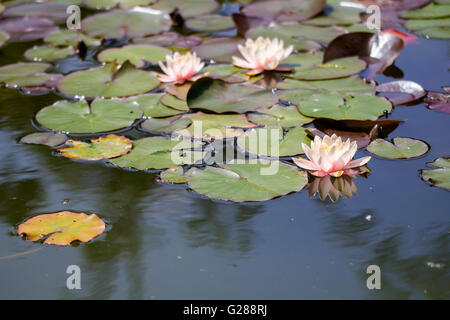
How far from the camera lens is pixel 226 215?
2.14 metres

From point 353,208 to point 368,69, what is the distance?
1529 mm

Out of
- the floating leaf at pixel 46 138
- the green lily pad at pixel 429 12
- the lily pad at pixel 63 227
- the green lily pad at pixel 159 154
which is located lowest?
the lily pad at pixel 63 227

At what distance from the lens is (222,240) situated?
2010 mm

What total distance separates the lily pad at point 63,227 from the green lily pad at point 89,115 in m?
0.74

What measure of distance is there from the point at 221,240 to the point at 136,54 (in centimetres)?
205

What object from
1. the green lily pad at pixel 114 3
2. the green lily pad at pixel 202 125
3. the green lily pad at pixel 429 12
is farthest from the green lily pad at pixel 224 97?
the green lily pad at pixel 114 3

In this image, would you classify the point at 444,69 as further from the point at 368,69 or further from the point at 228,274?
the point at 228,274

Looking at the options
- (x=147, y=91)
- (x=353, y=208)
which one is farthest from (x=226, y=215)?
(x=147, y=91)

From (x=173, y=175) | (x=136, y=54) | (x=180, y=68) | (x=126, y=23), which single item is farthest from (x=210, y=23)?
(x=173, y=175)

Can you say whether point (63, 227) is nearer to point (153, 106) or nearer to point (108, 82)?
point (153, 106)

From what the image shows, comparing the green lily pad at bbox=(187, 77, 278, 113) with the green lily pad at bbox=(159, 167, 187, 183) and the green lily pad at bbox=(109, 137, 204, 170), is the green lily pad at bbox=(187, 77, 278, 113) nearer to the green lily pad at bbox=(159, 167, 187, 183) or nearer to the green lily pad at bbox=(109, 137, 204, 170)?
the green lily pad at bbox=(109, 137, 204, 170)

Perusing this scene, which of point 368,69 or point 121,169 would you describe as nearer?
point 121,169

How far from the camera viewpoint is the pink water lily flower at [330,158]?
7.58ft

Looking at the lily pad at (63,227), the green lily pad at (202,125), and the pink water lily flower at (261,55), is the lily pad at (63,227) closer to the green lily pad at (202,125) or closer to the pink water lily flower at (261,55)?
the green lily pad at (202,125)
